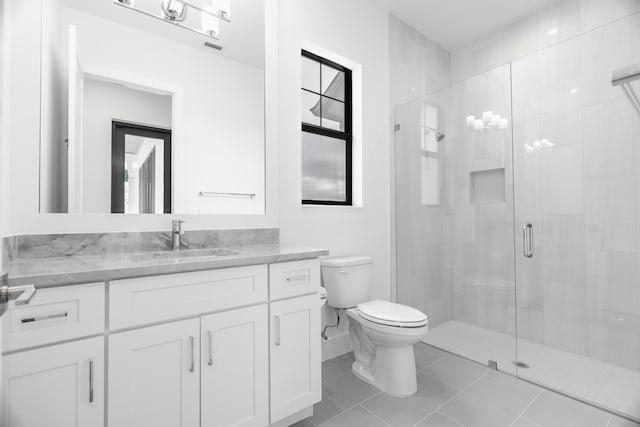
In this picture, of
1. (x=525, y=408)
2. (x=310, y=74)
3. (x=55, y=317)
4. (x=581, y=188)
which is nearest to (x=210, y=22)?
(x=310, y=74)

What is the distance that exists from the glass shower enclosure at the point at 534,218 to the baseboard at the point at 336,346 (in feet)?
2.05

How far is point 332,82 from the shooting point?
2480mm

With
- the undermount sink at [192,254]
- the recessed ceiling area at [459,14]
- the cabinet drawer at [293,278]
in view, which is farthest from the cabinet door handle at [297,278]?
the recessed ceiling area at [459,14]

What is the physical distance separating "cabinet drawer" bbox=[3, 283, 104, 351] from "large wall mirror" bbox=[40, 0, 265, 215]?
58cm

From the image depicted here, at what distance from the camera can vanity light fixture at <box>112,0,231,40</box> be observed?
5.17 ft

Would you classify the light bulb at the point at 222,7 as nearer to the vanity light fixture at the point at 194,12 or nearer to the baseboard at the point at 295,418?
the vanity light fixture at the point at 194,12

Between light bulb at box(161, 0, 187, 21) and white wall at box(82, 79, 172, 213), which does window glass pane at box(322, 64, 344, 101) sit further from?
white wall at box(82, 79, 172, 213)

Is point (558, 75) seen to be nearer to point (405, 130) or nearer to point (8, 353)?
point (405, 130)

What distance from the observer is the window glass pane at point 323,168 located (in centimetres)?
231

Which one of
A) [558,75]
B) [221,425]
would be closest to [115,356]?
[221,425]

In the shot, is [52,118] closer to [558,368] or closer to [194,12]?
[194,12]

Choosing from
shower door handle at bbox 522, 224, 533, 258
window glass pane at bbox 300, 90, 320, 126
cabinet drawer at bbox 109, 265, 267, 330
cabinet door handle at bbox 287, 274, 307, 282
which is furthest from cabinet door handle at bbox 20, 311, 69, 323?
shower door handle at bbox 522, 224, 533, 258

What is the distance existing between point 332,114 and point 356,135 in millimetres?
255

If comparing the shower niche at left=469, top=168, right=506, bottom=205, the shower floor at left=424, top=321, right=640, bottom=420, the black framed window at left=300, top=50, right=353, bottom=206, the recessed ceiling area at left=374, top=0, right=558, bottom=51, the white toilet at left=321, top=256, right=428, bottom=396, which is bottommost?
the shower floor at left=424, top=321, right=640, bottom=420
